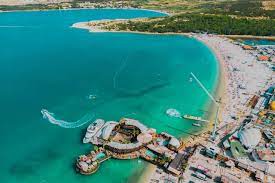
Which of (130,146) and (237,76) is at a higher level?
(237,76)

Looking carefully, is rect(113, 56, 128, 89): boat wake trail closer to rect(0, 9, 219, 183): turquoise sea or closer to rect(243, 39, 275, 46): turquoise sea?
rect(0, 9, 219, 183): turquoise sea

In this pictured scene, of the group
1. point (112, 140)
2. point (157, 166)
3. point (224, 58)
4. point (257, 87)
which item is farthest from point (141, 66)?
point (157, 166)

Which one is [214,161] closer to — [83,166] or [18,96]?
[83,166]

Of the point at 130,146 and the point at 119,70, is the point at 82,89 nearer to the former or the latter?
the point at 119,70

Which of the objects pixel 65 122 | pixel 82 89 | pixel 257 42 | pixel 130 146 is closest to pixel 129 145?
pixel 130 146

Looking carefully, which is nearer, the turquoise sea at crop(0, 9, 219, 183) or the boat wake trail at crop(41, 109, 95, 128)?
the turquoise sea at crop(0, 9, 219, 183)

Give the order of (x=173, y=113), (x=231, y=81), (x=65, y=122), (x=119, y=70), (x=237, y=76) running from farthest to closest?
1. (x=119, y=70)
2. (x=237, y=76)
3. (x=231, y=81)
4. (x=173, y=113)
5. (x=65, y=122)

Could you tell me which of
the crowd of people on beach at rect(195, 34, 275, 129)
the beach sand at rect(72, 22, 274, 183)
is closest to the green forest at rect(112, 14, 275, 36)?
the beach sand at rect(72, 22, 274, 183)
